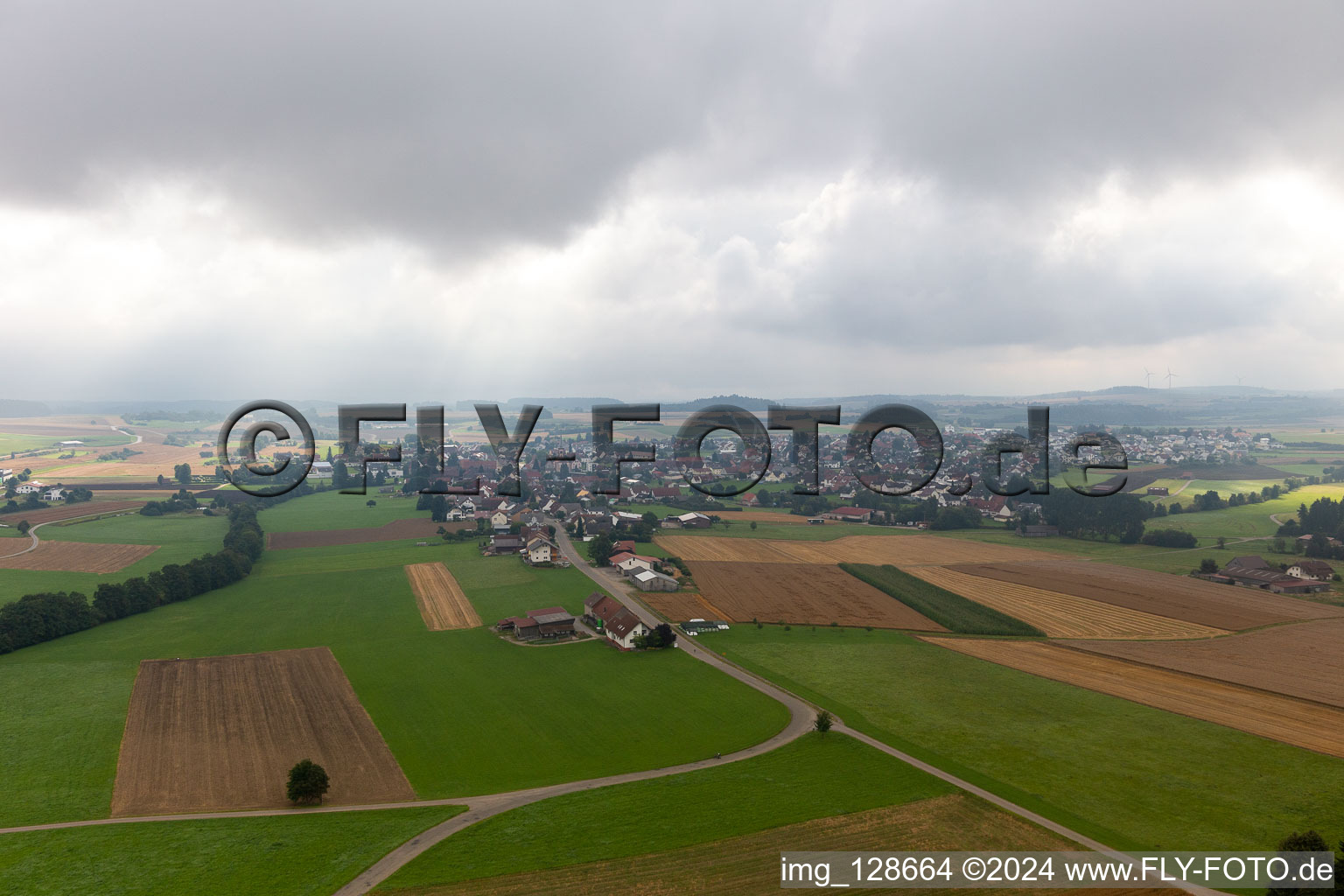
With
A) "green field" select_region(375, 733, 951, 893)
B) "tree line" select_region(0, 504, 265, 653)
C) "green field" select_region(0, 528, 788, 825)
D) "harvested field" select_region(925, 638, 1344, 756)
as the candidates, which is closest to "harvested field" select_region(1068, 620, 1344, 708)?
"harvested field" select_region(925, 638, 1344, 756)

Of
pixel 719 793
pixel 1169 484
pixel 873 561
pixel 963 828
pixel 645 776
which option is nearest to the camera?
pixel 963 828

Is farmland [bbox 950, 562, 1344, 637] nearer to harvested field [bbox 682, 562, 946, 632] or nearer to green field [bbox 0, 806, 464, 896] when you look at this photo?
harvested field [bbox 682, 562, 946, 632]

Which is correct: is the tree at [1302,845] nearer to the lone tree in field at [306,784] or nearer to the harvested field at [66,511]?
the lone tree in field at [306,784]

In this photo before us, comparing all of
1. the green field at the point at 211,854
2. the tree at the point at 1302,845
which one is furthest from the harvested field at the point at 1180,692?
the green field at the point at 211,854

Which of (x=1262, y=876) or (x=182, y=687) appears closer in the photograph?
(x=1262, y=876)

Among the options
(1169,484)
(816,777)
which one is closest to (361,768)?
(816,777)

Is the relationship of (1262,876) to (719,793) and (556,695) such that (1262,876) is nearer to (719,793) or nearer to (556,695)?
(719,793)

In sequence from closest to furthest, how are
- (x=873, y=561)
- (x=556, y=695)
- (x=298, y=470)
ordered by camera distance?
(x=556, y=695) < (x=873, y=561) < (x=298, y=470)
